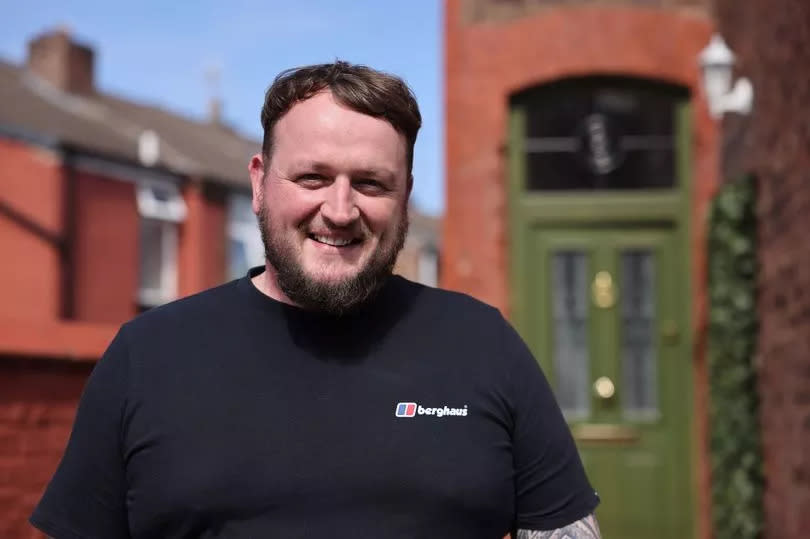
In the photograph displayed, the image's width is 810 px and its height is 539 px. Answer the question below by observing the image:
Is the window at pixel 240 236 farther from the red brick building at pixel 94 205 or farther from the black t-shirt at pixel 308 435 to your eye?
the black t-shirt at pixel 308 435

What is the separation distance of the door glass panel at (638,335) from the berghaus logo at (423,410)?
603 cm

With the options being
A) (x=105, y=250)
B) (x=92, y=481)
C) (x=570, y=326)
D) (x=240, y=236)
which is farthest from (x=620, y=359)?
(x=240, y=236)

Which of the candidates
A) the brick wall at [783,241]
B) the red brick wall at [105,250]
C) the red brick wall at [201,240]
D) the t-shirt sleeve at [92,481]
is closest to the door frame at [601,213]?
the brick wall at [783,241]

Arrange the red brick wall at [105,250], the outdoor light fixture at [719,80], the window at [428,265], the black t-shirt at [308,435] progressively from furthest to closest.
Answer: the window at [428,265] → the red brick wall at [105,250] → the outdoor light fixture at [719,80] → the black t-shirt at [308,435]

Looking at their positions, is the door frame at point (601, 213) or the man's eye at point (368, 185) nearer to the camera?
the man's eye at point (368, 185)

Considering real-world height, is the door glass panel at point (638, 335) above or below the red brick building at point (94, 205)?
below

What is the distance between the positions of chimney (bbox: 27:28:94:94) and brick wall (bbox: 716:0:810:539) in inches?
678

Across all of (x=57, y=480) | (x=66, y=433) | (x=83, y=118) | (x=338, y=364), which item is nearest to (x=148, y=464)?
(x=57, y=480)

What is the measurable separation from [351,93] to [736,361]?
16.7 ft

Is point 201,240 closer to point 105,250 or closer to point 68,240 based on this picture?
point 105,250

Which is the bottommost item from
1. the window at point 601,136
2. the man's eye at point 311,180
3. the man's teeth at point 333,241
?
the man's teeth at point 333,241

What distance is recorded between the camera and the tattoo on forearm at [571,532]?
2127 mm

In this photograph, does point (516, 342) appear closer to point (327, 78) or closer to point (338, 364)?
point (338, 364)

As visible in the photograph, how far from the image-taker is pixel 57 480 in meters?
2.08
